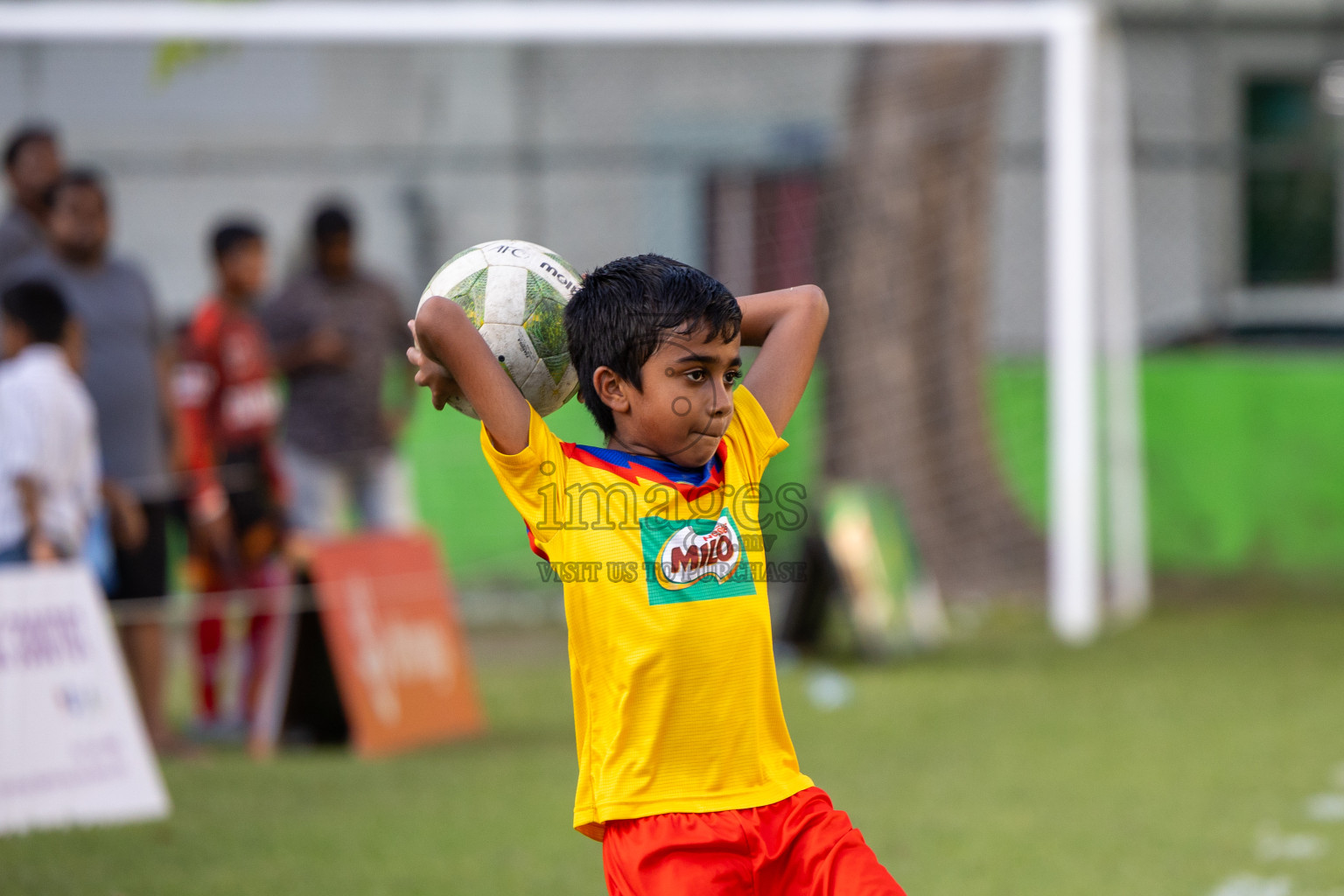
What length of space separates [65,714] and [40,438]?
0.94 m

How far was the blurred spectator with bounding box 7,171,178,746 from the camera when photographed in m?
6.16

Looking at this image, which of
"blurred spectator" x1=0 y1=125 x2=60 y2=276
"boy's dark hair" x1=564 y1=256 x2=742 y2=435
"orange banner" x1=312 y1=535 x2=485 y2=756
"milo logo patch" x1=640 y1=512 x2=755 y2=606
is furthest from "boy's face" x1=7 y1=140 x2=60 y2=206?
"milo logo patch" x1=640 y1=512 x2=755 y2=606

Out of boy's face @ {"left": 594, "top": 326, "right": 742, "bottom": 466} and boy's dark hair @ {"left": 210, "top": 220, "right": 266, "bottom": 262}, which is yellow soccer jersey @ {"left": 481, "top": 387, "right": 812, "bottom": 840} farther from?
boy's dark hair @ {"left": 210, "top": 220, "right": 266, "bottom": 262}

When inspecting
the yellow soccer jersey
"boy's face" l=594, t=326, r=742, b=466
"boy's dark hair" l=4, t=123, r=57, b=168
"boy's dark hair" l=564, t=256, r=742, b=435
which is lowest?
the yellow soccer jersey

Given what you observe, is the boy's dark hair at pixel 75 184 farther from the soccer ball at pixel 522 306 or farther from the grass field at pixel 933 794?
the soccer ball at pixel 522 306

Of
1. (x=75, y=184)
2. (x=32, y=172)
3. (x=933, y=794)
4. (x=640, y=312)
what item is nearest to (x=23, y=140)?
(x=32, y=172)

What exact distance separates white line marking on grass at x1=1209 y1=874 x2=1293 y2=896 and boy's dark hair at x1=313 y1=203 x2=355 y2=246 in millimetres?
5022

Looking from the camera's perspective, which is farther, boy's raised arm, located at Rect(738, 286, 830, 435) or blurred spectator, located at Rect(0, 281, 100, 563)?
blurred spectator, located at Rect(0, 281, 100, 563)

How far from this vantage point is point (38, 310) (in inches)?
217

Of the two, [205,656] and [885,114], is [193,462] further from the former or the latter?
[885,114]

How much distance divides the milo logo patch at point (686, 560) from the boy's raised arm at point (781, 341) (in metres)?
0.36

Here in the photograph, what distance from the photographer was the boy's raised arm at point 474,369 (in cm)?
253

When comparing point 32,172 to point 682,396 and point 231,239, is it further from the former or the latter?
point 682,396

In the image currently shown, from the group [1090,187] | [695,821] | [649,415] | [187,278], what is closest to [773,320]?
[649,415]
